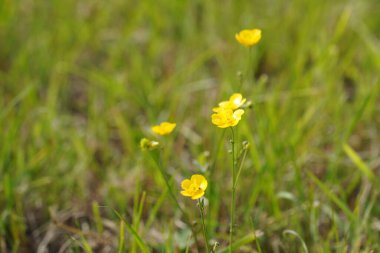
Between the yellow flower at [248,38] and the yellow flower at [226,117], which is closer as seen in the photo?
the yellow flower at [226,117]

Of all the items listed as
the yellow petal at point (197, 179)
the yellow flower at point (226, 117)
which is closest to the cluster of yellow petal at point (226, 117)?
the yellow flower at point (226, 117)

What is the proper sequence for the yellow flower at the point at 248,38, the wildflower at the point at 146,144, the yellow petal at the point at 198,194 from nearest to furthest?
the yellow petal at the point at 198,194 < the wildflower at the point at 146,144 < the yellow flower at the point at 248,38

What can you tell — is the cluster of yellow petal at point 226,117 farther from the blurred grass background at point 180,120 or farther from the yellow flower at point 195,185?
the blurred grass background at point 180,120

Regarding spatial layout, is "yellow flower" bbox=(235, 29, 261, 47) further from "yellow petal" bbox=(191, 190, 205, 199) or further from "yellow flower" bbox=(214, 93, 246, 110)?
"yellow petal" bbox=(191, 190, 205, 199)

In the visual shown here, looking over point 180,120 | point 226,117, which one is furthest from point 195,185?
point 180,120

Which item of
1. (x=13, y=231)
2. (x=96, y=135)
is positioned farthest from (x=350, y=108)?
(x=13, y=231)

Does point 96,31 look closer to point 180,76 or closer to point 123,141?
point 180,76

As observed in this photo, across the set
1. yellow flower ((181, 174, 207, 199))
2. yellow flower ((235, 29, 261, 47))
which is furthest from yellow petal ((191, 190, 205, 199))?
yellow flower ((235, 29, 261, 47))

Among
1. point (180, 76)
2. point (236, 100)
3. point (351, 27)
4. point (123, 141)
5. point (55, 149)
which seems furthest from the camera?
point (351, 27)
